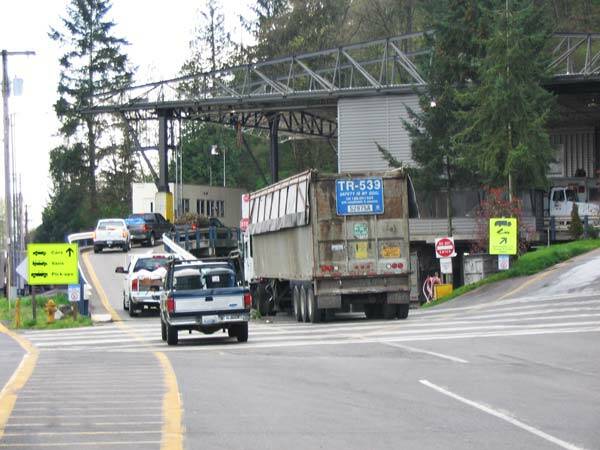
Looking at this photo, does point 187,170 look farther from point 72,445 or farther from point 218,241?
point 72,445

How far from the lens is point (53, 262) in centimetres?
3569

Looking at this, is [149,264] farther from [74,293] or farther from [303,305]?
[303,305]

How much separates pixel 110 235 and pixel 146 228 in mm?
5192

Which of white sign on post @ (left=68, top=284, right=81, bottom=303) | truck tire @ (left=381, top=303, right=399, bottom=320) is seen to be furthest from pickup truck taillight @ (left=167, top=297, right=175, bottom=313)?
white sign on post @ (left=68, top=284, right=81, bottom=303)

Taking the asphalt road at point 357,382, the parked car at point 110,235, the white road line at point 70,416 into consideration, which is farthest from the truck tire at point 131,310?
the white road line at point 70,416

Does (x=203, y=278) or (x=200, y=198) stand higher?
(x=200, y=198)

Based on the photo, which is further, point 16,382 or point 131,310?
point 131,310

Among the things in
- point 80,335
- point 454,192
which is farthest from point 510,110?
point 80,335

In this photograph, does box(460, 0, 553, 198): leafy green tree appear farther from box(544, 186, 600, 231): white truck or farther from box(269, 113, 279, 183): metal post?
box(269, 113, 279, 183): metal post

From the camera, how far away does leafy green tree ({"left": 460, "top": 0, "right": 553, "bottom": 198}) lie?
153 feet

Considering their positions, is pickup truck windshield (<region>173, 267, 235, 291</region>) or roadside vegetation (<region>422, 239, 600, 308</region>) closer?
pickup truck windshield (<region>173, 267, 235, 291</region>)

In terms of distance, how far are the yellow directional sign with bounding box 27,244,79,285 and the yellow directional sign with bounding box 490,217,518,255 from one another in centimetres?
1526

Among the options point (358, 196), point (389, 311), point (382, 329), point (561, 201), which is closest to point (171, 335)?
point (382, 329)

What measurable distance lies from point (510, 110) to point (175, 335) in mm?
26246
